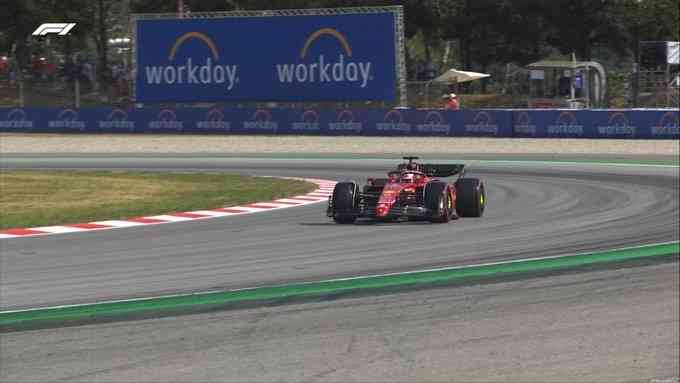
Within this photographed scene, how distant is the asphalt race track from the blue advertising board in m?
23.3

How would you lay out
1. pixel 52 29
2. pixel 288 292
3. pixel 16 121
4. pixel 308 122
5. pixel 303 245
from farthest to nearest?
pixel 16 121
pixel 52 29
pixel 308 122
pixel 303 245
pixel 288 292

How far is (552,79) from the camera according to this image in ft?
150

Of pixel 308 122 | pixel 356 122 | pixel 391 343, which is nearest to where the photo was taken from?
pixel 391 343

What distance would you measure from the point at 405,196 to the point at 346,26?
2599 centimetres

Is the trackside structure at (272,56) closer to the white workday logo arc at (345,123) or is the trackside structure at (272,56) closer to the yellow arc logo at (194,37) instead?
the yellow arc logo at (194,37)

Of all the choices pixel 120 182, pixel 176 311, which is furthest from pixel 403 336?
pixel 120 182

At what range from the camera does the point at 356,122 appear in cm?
3722

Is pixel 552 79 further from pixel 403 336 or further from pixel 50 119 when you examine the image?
pixel 403 336

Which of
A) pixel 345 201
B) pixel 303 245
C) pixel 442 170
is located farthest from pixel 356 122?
pixel 303 245

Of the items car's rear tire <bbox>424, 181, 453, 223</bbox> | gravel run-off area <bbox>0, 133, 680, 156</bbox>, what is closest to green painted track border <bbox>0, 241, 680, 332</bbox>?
car's rear tire <bbox>424, 181, 453, 223</bbox>

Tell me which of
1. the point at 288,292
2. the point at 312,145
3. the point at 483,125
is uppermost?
the point at 483,125

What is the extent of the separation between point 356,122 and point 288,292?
26615mm

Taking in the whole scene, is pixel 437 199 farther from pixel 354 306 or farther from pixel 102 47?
pixel 102 47

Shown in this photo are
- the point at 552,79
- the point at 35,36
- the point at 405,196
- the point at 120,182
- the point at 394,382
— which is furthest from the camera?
the point at 552,79
